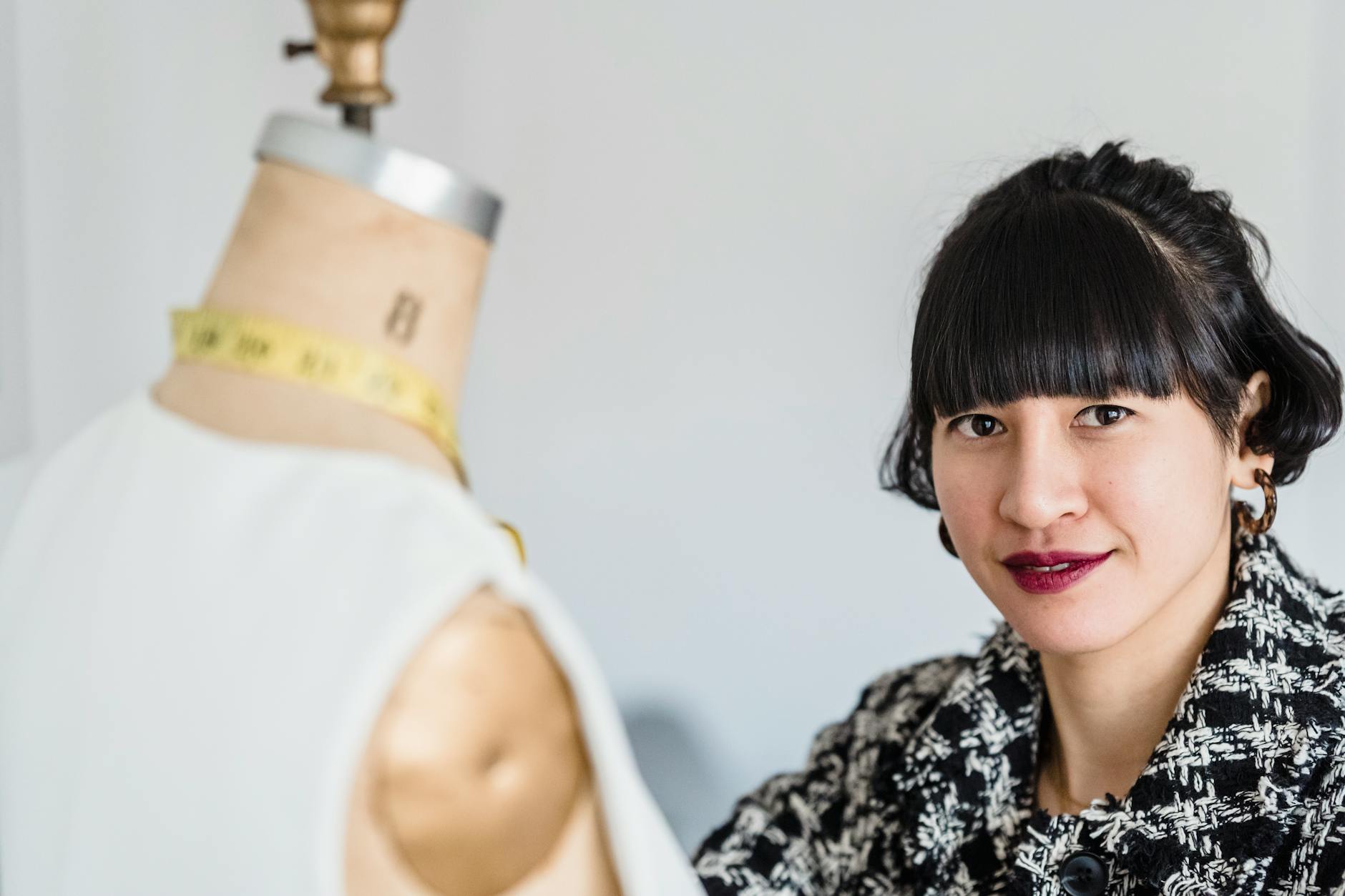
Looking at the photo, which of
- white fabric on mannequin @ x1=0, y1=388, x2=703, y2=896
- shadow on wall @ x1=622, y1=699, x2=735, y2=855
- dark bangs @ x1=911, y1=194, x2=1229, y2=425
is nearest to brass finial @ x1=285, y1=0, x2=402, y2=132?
white fabric on mannequin @ x1=0, y1=388, x2=703, y2=896

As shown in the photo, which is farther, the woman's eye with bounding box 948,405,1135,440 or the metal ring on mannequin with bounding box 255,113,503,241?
the woman's eye with bounding box 948,405,1135,440

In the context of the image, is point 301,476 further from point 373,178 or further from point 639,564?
point 639,564

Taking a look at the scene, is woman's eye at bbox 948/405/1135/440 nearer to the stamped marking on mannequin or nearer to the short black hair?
the short black hair

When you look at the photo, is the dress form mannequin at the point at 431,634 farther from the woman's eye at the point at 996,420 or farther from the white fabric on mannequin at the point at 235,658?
the woman's eye at the point at 996,420

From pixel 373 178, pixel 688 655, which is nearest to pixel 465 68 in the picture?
pixel 688 655

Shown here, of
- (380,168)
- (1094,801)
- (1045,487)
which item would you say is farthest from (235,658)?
(1094,801)

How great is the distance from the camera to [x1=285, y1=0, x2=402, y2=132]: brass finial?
492 mm

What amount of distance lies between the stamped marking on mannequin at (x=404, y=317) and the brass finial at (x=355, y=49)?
0.25 feet

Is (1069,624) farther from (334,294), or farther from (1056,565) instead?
(334,294)

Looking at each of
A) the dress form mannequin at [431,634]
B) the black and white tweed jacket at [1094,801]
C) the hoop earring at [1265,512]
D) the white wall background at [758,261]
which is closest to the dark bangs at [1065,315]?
the hoop earring at [1265,512]

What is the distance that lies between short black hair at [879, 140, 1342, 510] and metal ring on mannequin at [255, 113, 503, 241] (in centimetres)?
68

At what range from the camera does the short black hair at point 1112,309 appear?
3.40 ft

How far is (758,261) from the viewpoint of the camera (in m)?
1.72

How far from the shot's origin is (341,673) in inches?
16.9
